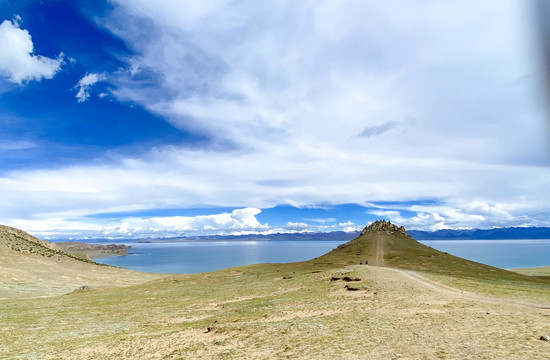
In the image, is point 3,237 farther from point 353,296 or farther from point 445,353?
point 445,353

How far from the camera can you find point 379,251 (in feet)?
311

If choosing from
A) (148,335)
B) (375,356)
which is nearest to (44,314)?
(148,335)

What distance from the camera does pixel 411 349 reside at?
13492 mm

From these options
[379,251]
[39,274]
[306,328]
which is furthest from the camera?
[379,251]

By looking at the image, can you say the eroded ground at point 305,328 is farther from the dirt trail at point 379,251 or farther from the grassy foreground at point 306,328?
the dirt trail at point 379,251

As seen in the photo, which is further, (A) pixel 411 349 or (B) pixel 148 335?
(B) pixel 148 335

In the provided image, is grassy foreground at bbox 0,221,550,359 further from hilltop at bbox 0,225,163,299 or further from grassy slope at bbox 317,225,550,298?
hilltop at bbox 0,225,163,299

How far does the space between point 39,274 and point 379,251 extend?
8815 cm

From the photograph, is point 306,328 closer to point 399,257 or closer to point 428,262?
point 428,262

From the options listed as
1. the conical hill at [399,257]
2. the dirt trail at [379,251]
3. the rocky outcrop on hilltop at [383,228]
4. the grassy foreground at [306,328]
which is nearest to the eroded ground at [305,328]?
the grassy foreground at [306,328]

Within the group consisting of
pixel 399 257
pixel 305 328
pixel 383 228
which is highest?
pixel 383 228

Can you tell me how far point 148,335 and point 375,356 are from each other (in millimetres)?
14900

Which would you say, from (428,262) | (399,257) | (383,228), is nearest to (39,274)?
(399,257)

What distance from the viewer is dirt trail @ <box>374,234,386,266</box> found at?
2975 inches
